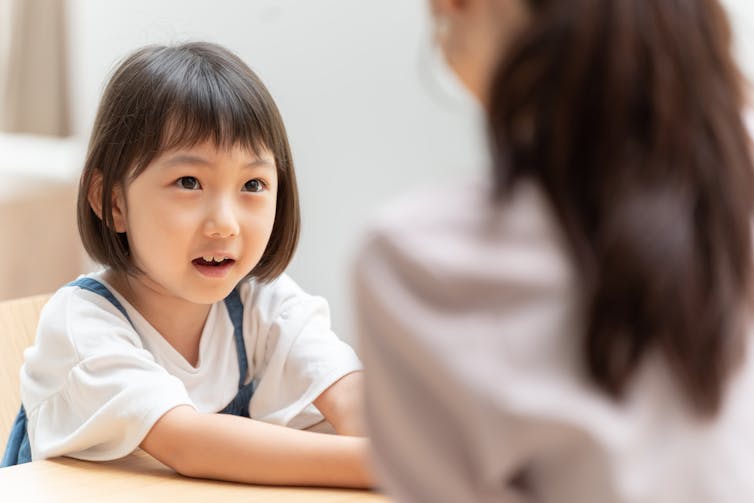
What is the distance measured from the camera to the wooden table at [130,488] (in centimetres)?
89

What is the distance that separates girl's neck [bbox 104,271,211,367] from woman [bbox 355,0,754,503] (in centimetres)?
66

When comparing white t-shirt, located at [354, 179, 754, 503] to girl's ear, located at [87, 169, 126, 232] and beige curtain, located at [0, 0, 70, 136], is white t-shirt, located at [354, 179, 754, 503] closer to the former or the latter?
girl's ear, located at [87, 169, 126, 232]

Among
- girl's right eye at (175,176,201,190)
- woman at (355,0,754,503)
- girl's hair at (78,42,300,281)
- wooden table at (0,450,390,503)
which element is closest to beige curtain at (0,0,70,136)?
girl's hair at (78,42,300,281)

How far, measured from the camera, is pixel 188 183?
1.09m

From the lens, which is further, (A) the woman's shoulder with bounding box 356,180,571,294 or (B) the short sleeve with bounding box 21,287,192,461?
(B) the short sleeve with bounding box 21,287,192,461

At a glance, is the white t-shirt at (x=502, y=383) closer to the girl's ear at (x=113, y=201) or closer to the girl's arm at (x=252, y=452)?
the girl's arm at (x=252, y=452)

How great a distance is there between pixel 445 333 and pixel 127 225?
2.36ft

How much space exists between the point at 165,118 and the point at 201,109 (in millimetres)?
36

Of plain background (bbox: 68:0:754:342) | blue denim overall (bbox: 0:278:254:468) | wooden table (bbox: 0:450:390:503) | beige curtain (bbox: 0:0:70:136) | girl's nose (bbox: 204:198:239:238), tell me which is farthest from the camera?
beige curtain (bbox: 0:0:70:136)

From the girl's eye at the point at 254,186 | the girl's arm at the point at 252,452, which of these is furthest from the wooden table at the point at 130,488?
the girl's eye at the point at 254,186

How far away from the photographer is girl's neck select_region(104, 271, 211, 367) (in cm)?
114

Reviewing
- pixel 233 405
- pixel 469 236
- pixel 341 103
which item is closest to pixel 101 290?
pixel 233 405

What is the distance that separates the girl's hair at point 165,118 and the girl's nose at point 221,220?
0.06 meters

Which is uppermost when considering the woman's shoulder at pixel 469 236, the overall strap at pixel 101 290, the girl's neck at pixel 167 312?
the woman's shoulder at pixel 469 236
